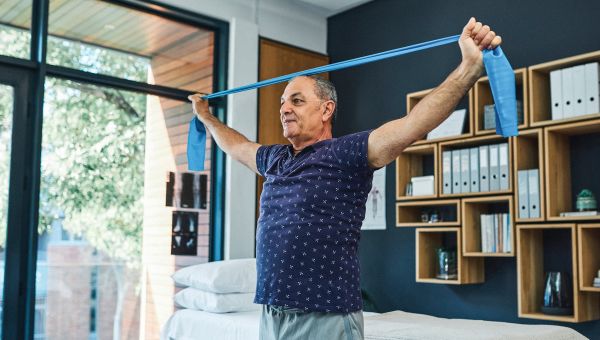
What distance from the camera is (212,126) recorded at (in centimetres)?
261

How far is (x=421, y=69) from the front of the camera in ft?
14.8

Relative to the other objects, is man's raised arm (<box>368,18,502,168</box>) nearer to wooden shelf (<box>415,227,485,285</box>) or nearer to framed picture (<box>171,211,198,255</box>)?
wooden shelf (<box>415,227,485,285</box>)

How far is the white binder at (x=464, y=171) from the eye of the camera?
152 inches

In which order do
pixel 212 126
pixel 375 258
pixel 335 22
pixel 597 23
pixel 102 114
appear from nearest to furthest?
1. pixel 212 126
2. pixel 597 23
3. pixel 102 114
4. pixel 375 258
5. pixel 335 22

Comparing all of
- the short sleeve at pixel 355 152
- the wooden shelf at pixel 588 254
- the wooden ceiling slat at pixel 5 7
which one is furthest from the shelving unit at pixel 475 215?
the wooden ceiling slat at pixel 5 7

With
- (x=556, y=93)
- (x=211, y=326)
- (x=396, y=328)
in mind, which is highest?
(x=556, y=93)

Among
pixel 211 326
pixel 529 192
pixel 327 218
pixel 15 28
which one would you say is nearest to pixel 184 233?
pixel 211 326

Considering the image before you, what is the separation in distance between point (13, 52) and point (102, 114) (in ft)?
2.10

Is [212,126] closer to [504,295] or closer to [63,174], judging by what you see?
[63,174]

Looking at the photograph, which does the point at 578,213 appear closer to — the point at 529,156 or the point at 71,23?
the point at 529,156

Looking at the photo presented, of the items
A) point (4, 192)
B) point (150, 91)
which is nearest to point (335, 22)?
point (150, 91)

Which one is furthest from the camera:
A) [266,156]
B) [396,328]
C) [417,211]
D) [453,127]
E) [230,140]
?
[417,211]

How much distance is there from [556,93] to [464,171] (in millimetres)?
691

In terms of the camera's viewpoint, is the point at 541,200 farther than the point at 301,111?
Yes
